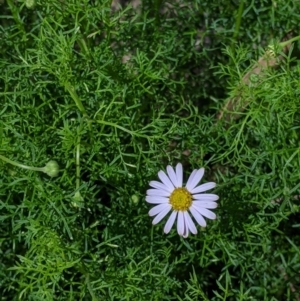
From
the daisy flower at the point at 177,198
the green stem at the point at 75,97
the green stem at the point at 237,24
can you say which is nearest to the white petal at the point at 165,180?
the daisy flower at the point at 177,198

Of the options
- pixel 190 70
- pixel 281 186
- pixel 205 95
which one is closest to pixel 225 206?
pixel 281 186

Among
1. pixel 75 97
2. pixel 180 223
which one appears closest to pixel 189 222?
pixel 180 223

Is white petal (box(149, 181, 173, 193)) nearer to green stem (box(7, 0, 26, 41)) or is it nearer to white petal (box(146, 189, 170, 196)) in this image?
white petal (box(146, 189, 170, 196))

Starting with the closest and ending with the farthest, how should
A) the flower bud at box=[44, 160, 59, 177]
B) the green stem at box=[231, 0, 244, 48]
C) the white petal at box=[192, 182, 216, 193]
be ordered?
the flower bud at box=[44, 160, 59, 177] < the white petal at box=[192, 182, 216, 193] < the green stem at box=[231, 0, 244, 48]

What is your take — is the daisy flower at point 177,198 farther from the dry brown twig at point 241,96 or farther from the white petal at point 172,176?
the dry brown twig at point 241,96

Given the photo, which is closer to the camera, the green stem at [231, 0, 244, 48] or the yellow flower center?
the yellow flower center

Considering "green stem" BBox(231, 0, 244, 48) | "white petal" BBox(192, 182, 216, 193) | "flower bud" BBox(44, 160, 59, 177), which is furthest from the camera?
"green stem" BBox(231, 0, 244, 48)

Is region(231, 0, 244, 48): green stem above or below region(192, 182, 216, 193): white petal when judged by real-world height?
above

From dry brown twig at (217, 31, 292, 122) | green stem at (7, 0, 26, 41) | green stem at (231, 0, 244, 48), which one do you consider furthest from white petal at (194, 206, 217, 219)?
green stem at (7, 0, 26, 41)
